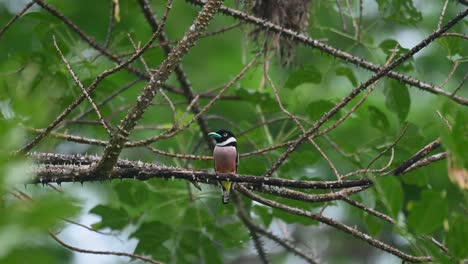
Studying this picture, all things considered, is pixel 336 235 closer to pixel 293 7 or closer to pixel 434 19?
pixel 434 19

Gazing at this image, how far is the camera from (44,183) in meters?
3.37

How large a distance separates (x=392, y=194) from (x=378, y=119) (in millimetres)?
2979

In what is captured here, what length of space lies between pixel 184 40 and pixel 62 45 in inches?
85.8

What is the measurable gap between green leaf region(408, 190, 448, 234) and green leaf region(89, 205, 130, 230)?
134 inches

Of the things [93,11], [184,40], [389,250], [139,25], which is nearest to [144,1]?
[139,25]

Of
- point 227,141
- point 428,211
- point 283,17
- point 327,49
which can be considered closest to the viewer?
point 428,211

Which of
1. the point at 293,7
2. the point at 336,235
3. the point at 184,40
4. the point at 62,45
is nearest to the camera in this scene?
the point at 184,40

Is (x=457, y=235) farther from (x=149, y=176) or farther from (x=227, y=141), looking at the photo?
(x=227, y=141)

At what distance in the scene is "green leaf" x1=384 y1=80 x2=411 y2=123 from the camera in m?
4.98

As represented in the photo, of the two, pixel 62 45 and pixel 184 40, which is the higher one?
pixel 62 45

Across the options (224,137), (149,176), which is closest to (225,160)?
(224,137)

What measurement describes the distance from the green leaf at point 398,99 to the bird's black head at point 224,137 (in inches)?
51.9

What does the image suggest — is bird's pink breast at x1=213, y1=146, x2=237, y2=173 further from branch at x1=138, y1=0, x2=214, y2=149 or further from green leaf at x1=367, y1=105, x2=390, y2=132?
green leaf at x1=367, y1=105, x2=390, y2=132

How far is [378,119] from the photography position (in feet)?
16.6
